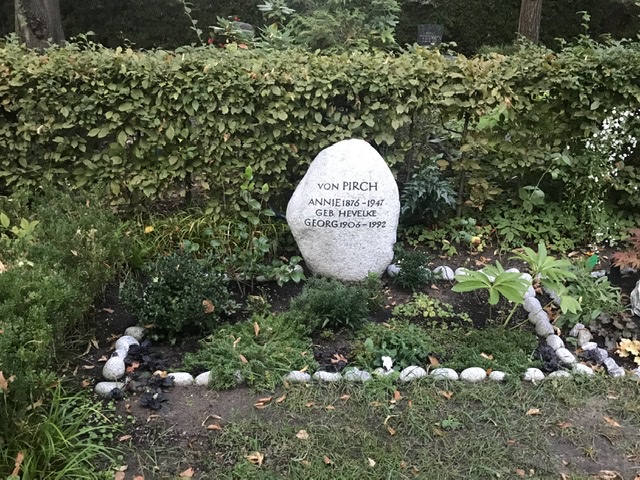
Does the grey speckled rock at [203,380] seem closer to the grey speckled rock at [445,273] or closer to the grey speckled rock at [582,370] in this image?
the grey speckled rock at [445,273]

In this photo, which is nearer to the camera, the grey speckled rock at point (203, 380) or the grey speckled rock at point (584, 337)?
the grey speckled rock at point (203, 380)

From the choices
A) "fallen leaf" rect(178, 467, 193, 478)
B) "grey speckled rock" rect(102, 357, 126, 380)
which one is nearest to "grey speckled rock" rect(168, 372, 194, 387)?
"grey speckled rock" rect(102, 357, 126, 380)

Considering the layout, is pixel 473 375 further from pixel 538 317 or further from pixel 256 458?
pixel 256 458

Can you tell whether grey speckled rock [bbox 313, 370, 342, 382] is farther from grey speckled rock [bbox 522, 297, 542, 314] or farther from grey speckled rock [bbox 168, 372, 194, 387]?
grey speckled rock [bbox 522, 297, 542, 314]

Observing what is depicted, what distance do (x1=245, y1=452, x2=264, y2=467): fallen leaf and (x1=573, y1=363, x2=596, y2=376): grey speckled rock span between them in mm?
2072

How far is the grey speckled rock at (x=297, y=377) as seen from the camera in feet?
12.5

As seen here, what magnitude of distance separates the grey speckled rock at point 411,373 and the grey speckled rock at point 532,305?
1.19m

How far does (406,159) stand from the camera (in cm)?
583

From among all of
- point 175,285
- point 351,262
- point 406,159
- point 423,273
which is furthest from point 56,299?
point 406,159

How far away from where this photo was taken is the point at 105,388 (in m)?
3.64

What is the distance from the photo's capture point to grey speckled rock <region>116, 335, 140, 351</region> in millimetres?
4008

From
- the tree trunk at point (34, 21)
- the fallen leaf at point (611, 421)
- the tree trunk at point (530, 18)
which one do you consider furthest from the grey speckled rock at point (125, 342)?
the tree trunk at point (530, 18)

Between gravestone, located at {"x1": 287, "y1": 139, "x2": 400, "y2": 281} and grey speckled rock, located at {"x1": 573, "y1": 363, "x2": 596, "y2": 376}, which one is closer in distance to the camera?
grey speckled rock, located at {"x1": 573, "y1": 363, "x2": 596, "y2": 376}

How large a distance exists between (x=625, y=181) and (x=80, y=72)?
4.87 meters
